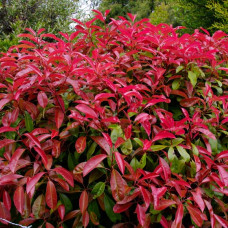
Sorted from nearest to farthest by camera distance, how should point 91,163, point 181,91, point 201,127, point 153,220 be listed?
point 91,163
point 153,220
point 201,127
point 181,91

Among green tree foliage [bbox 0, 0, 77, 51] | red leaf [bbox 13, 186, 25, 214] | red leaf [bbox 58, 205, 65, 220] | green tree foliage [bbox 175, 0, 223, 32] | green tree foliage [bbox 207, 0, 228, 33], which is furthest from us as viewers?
green tree foliage [bbox 175, 0, 223, 32]

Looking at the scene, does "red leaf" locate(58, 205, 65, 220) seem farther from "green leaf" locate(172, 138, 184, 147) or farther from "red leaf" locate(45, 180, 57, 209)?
"green leaf" locate(172, 138, 184, 147)

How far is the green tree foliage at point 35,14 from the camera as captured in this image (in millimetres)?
5461

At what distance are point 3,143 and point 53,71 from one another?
44cm

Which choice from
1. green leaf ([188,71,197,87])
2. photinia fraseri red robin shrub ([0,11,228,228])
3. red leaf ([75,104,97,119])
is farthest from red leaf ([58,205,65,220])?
green leaf ([188,71,197,87])

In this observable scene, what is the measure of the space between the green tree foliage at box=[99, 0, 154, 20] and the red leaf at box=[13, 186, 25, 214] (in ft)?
61.3

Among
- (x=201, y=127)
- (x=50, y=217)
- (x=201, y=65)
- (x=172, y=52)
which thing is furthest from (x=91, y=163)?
(x=201, y=65)

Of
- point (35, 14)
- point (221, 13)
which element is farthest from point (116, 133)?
point (35, 14)

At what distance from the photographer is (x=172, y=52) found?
1.64 metres

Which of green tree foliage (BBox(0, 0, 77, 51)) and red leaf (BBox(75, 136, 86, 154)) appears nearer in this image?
red leaf (BBox(75, 136, 86, 154))

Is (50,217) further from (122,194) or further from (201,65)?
(201,65)

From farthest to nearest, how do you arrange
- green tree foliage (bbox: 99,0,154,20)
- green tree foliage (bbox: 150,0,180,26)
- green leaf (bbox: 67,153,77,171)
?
green tree foliage (bbox: 99,0,154,20), green tree foliage (bbox: 150,0,180,26), green leaf (bbox: 67,153,77,171)

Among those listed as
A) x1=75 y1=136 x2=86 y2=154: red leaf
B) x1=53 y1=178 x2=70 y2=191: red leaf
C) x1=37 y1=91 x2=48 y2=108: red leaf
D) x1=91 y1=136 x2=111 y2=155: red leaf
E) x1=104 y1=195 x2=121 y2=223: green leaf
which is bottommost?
x1=104 y1=195 x2=121 y2=223: green leaf

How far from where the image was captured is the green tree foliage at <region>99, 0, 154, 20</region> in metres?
18.5
